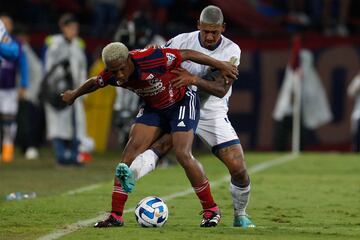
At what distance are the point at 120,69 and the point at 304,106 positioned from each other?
15.8 m

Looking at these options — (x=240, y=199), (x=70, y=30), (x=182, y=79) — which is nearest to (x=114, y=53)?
(x=182, y=79)

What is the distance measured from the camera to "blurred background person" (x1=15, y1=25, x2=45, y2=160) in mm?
22938

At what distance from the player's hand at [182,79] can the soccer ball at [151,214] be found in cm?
116

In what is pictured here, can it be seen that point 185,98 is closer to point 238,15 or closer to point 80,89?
point 80,89

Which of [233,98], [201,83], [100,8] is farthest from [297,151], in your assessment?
[201,83]

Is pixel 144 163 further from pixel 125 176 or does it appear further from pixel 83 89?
pixel 83 89

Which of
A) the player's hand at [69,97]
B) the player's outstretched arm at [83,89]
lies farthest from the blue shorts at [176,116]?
the player's hand at [69,97]

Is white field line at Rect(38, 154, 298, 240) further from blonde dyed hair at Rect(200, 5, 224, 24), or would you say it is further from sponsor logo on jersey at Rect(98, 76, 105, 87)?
blonde dyed hair at Rect(200, 5, 224, 24)

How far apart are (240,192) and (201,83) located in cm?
124

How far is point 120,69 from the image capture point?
33.9ft

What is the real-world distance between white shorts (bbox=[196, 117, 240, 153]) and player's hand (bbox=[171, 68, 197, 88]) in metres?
0.77

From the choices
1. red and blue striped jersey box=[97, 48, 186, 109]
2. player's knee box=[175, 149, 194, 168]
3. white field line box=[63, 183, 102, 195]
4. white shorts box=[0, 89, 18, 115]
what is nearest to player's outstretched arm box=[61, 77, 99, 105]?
red and blue striped jersey box=[97, 48, 186, 109]

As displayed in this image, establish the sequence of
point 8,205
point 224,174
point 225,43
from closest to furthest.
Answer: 1. point 225,43
2. point 8,205
3. point 224,174

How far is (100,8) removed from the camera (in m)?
26.0
